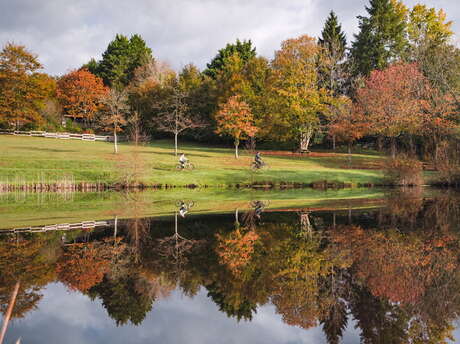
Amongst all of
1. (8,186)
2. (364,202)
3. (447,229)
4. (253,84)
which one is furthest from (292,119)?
(447,229)

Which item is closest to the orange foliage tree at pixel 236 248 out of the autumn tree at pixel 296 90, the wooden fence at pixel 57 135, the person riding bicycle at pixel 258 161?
the person riding bicycle at pixel 258 161

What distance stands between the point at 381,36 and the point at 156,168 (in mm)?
43532

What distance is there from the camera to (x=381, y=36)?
2623 inches

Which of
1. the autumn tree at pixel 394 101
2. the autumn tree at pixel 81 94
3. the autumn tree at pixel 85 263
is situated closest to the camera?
the autumn tree at pixel 85 263

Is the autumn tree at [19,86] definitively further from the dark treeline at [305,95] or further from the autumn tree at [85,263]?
the autumn tree at [85,263]

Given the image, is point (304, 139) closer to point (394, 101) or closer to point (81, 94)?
point (394, 101)

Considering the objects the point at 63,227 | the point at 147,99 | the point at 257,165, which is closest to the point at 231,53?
the point at 147,99

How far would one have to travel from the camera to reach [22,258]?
1265 centimetres

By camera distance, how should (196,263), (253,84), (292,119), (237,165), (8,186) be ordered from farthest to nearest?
(253,84) < (292,119) < (237,165) < (8,186) < (196,263)

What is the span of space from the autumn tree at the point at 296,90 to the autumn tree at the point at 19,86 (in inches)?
1376

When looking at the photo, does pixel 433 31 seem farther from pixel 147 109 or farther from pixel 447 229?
pixel 447 229

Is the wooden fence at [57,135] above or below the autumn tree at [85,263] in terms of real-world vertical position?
above

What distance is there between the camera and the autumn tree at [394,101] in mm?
49781

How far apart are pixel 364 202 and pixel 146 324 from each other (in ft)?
69.5
